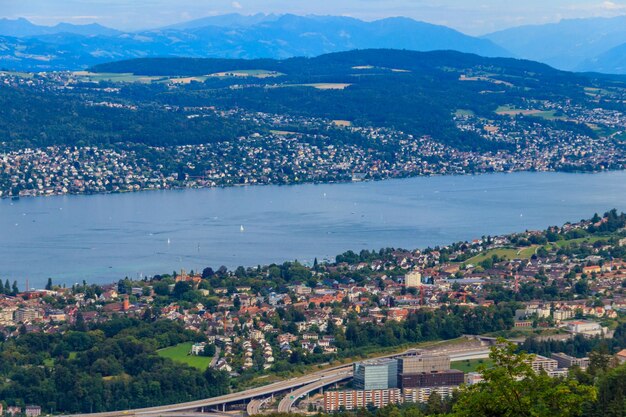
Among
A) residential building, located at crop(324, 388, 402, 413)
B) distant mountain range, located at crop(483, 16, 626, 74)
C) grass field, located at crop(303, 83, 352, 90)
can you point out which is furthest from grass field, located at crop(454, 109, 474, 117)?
distant mountain range, located at crop(483, 16, 626, 74)

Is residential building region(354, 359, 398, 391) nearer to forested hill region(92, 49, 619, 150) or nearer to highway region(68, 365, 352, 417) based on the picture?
highway region(68, 365, 352, 417)

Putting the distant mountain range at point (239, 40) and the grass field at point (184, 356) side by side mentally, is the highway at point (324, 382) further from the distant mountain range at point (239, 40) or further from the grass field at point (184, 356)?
the distant mountain range at point (239, 40)

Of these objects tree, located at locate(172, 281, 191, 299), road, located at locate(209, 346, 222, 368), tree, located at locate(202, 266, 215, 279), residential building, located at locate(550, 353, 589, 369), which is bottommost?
road, located at locate(209, 346, 222, 368)

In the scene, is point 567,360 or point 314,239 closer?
point 567,360

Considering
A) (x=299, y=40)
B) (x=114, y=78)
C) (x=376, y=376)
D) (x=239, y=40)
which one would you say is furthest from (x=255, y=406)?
(x=299, y=40)

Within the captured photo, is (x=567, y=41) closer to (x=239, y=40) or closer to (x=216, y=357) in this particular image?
(x=239, y=40)

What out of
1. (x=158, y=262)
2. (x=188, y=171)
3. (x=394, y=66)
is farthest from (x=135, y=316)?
(x=394, y=66)
